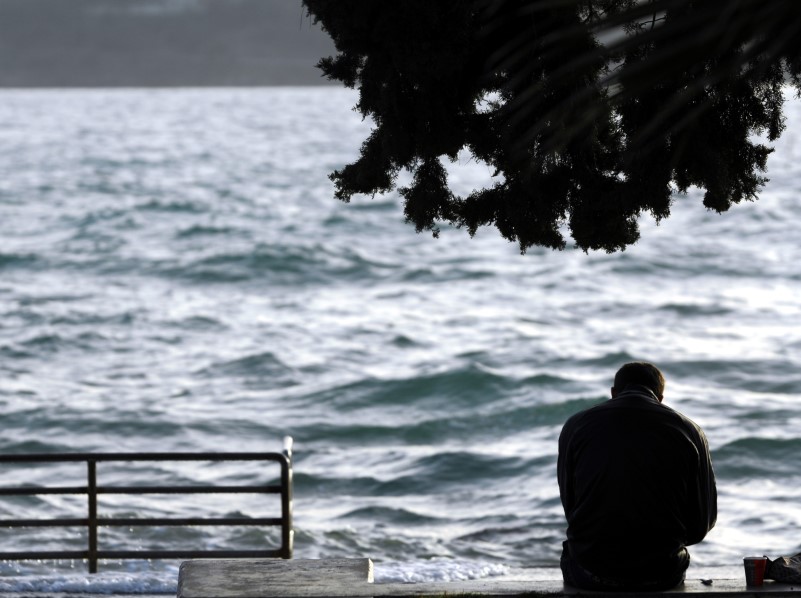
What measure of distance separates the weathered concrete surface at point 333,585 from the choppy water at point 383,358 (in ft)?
7.40

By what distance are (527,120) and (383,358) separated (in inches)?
792

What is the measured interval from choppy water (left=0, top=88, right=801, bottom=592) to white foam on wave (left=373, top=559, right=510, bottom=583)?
39 millimetres

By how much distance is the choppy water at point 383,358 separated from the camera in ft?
45.9

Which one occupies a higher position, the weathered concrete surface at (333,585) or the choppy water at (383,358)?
the choppy water at (383,358)

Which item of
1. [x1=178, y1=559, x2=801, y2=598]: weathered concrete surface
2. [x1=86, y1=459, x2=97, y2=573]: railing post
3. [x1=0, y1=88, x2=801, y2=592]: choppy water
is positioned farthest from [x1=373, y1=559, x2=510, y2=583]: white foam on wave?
[x1=178, y1=559, x2=801, y2=598]: weathered concrete surface

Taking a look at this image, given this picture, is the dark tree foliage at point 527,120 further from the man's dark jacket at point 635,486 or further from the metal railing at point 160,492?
the metal railing at point 160,492

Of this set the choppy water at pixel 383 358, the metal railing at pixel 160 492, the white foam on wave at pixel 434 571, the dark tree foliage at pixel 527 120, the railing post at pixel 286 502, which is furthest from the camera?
the choppy water at pixel 383 358

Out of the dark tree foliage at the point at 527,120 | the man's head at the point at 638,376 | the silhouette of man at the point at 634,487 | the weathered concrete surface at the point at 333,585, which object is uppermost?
the dark tree foliage at the point at 527,120

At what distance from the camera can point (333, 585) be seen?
5582 millimetres

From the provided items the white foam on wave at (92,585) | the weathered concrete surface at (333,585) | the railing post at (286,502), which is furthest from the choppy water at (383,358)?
the weathered concrete surface at (333,585)

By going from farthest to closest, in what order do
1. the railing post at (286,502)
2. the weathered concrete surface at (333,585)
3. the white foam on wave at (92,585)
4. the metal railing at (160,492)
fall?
the railing post at (286,502) < the metal railing at (160,492) < the white foam on wave at (92,585) < the weathered concrete surface at (333,585)

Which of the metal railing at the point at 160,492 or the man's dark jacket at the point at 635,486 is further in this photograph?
the metal railing at the point at 160,492

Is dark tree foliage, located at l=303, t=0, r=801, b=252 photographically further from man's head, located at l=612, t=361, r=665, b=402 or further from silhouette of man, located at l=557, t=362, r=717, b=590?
silhouette of man, located at l=557, t=362, r=717, b=590

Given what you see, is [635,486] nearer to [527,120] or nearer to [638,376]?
[638,376]
